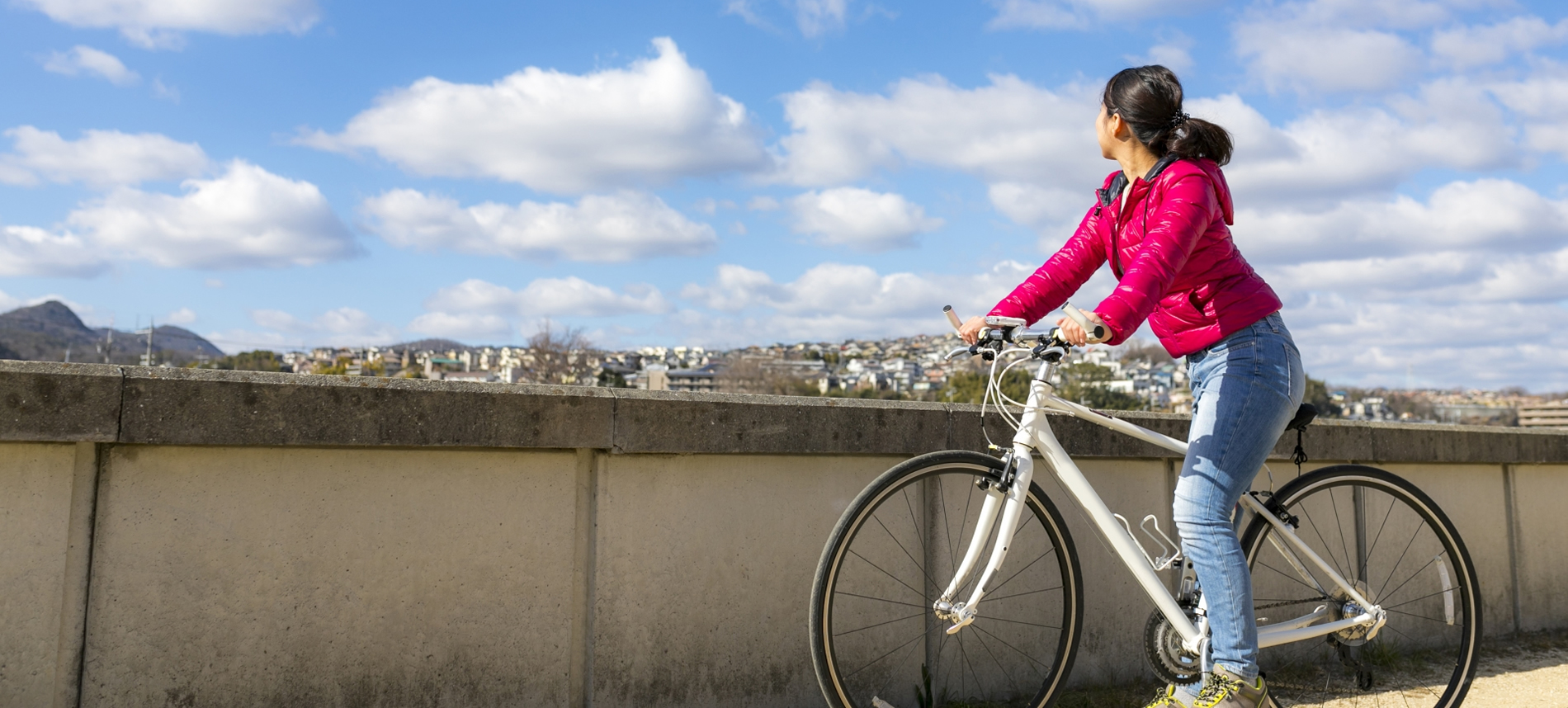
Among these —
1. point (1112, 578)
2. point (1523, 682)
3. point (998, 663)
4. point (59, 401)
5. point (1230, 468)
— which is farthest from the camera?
point (1523, 682)

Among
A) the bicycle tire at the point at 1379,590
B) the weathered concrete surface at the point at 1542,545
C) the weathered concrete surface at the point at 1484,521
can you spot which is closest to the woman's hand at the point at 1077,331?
the bicycle tire at the point at 1379,590

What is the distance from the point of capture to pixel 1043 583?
13.5ft

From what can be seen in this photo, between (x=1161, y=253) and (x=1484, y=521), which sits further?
(x=1484, y=521)

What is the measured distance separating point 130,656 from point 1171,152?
123 inches

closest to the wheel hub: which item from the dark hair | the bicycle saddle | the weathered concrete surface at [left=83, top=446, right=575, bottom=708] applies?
the bicycle saddle

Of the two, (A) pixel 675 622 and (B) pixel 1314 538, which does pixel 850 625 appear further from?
(B) pixel 1314 538

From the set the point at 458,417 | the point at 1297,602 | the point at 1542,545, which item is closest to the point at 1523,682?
the point at 1542,545

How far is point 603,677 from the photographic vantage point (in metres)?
3.33

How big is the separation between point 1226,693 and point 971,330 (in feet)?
4.15

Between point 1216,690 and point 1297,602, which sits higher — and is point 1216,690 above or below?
below

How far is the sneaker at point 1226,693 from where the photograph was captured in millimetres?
3068

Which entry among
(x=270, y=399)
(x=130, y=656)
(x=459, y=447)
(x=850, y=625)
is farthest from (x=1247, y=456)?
(x=130, y=656)

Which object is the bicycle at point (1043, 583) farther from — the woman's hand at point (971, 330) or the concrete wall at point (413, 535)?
the concrete wall at point (413, 535)

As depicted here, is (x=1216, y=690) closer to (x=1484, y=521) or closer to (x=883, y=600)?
(x=883, y=600)
